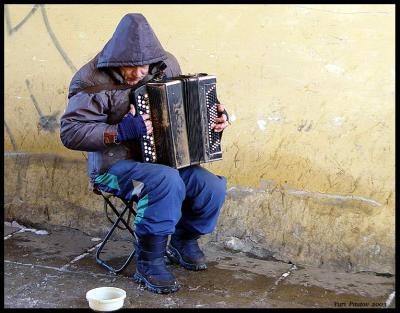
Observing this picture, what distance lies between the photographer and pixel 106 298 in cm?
392

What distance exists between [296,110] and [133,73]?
1.02 meters

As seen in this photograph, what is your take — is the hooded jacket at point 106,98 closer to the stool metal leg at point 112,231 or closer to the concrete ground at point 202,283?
the stool metal leg at point 112,231

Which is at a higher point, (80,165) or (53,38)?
(53,38)

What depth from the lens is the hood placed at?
414 centimetres

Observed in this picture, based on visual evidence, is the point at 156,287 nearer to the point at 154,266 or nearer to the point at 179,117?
the point at 154,266

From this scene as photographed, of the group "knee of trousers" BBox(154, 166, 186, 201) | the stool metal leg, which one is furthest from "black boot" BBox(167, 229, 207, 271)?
"knee of trousers" BBox(154, 166, 186, 201)

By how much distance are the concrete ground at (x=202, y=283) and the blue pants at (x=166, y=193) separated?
13.9 inches

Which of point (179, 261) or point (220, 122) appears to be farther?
point (179, 261)

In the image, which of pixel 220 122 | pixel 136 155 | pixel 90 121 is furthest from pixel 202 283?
pixel 90 121

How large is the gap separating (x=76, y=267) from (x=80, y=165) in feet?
2.93

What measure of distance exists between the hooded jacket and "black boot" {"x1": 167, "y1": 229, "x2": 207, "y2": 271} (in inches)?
24.5

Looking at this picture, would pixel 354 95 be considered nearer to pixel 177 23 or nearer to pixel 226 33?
pixel 226 33

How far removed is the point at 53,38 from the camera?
16.7ft
